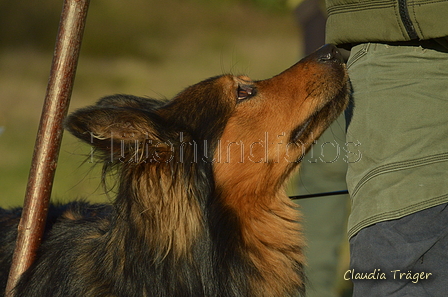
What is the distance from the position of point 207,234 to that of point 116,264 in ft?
1.35

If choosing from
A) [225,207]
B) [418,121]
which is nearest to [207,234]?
[225,207]

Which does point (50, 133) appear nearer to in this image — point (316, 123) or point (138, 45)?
point (316, 123)

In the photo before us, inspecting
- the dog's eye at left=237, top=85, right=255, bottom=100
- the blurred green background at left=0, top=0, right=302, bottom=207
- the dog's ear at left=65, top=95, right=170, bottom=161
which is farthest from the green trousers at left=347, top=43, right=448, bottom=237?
the blurred green background at left=0, top=0, right=302, bottom=207

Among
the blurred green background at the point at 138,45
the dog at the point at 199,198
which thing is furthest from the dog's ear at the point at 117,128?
the blurred green background at the point at 138,45

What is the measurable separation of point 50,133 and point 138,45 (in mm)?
6890

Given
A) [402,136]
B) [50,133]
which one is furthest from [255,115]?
[50,133]

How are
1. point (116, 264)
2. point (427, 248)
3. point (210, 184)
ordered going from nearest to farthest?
point (427, 248), point (116, 264), point (210, 184)

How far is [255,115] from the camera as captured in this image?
2.31 meters

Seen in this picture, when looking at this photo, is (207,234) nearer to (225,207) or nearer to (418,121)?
(225,207)

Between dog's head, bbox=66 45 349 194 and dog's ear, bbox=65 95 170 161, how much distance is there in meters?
0.14

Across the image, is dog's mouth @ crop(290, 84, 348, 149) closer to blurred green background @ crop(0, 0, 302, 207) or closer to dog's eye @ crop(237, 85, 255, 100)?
dog's eye @ crop(237, 85, 255, 100)

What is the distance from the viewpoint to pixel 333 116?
236cm

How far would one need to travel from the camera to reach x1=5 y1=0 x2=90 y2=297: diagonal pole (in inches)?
86.4

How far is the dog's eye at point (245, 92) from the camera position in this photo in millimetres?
2357
